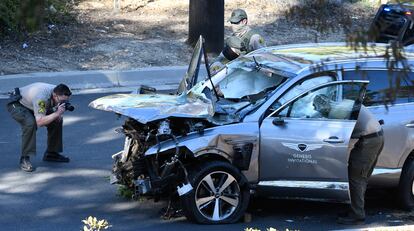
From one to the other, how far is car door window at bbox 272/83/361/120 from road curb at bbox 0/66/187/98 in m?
7.64

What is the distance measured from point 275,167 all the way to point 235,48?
11.1 feet

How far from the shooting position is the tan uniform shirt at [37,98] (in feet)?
30.6

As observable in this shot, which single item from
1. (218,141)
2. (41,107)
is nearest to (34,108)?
(41,107)

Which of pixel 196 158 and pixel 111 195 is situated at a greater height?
pixel 196 158

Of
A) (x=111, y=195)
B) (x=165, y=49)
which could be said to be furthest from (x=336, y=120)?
(x=165, y=49)

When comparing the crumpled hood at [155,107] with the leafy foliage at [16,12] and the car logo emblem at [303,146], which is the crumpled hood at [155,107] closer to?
the car logo emblem at [303,146]

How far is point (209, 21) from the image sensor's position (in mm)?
16859

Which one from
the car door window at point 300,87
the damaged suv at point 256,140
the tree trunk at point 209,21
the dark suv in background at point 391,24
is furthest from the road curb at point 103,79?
the dark suv in background at point 391,24

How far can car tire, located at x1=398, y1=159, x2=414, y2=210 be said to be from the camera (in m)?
8.03

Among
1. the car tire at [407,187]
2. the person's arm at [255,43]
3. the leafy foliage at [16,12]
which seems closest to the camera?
the car tire at [407,187]

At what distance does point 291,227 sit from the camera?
7.71 m

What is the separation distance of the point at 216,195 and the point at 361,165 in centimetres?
147

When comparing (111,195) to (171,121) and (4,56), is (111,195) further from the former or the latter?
(4,56)

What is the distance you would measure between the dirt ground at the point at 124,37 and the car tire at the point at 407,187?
21.7ft
